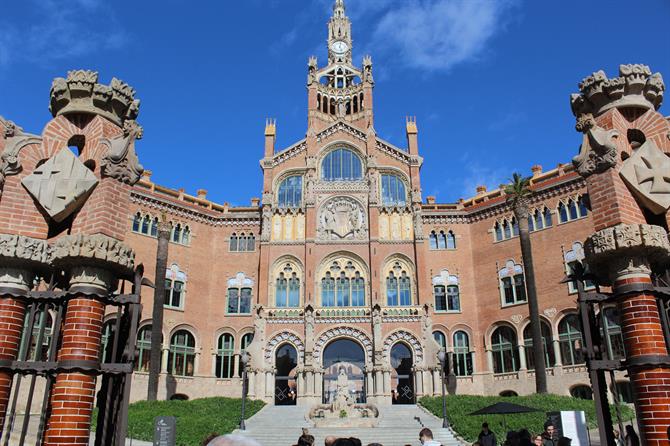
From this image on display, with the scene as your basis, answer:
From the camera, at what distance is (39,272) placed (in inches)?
369

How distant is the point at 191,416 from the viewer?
26688 millimetres

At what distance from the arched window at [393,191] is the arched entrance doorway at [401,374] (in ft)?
34.3

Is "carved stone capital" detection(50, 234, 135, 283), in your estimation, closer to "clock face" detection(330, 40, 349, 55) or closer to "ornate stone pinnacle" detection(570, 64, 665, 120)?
"ornate stone pinnacle" detection(570, 64, 665, 120)

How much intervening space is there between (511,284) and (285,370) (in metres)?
16.2

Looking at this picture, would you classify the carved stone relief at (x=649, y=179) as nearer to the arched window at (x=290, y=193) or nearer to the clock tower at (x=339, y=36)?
the arched window at (x=290, y=193)

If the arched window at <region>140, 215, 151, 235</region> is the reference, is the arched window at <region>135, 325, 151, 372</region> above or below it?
below

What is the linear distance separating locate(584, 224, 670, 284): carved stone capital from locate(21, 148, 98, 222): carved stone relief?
27.0 feet

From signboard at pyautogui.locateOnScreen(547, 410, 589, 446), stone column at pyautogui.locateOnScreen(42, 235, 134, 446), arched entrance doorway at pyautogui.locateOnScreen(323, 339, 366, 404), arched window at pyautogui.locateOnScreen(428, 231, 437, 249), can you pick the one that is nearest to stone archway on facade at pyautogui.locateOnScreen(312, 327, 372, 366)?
arched entrance doorway at pyautogui.locateOnScreen(323, 339, 366, 404)

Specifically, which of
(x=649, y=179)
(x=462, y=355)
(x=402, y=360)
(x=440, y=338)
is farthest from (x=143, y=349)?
(x=649, y=179)

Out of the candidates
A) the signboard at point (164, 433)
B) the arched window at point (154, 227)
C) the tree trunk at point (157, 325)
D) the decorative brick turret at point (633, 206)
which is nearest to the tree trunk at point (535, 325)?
the tree trunk at point (157, 325)

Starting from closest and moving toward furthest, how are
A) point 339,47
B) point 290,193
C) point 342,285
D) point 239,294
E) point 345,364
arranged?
point 345,364, point 342,285, point 239,294, point 290,193, point 339,47

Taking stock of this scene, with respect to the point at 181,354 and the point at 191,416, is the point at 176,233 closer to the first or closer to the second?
the point at 181,354

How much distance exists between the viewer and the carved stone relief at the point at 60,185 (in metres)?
9.46

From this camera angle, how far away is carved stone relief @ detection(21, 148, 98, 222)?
9.46m
